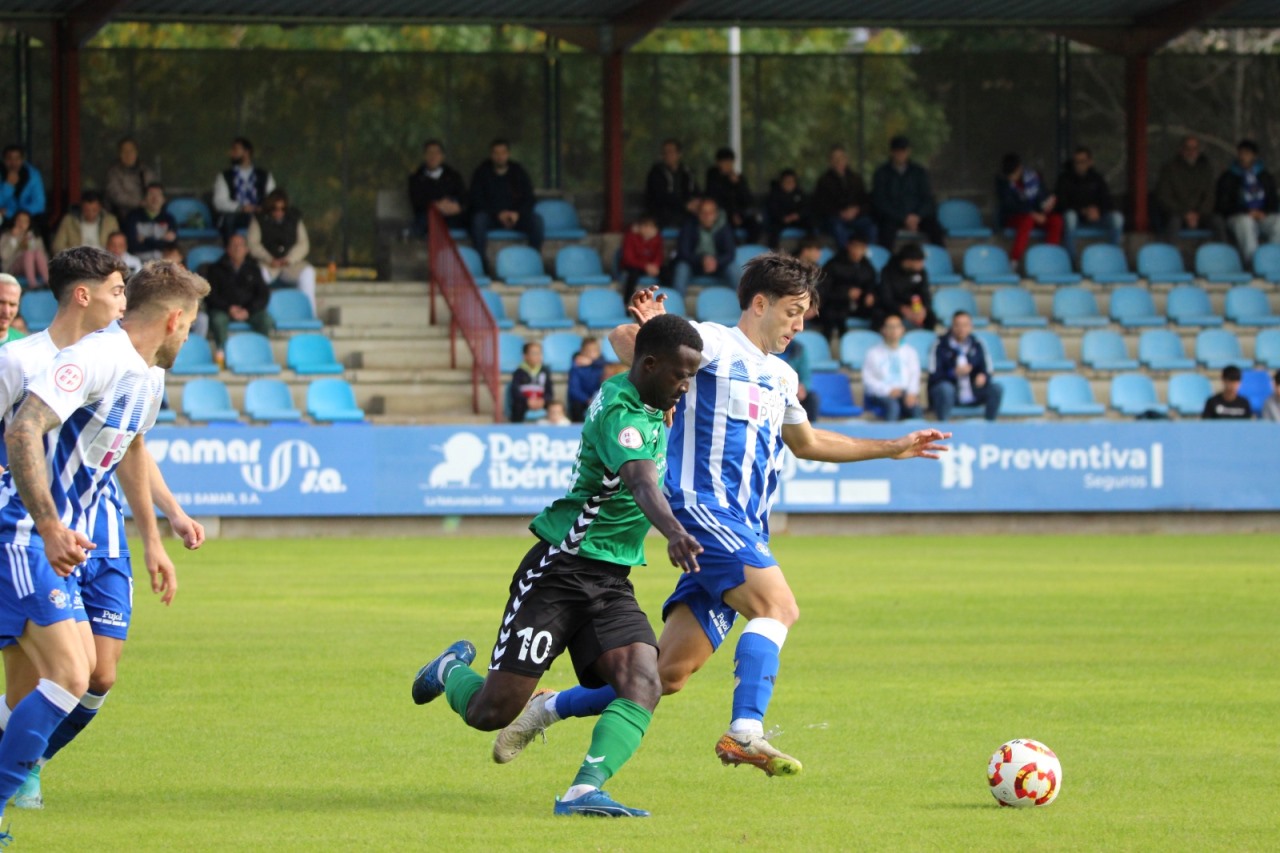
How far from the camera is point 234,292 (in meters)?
23.4

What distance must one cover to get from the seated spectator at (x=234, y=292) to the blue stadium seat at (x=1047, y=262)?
1116cm

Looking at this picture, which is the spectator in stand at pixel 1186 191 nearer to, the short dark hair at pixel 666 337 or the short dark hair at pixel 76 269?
the short dark hair at pixel 666 337

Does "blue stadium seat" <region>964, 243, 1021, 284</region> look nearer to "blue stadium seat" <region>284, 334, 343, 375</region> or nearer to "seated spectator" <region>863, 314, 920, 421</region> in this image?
"seated spectator" <region>863, 314, 920, 421</region>

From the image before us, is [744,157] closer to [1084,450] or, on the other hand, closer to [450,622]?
[1084,450]

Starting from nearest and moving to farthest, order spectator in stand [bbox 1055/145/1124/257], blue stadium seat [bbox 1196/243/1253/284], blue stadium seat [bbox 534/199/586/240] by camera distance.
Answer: blue stadium seat [bbox 534/199/586/240]
blue stadium seat [bbox 1196/243/1253/284]
spectator in stand [bbox 1055/145/1124/257]

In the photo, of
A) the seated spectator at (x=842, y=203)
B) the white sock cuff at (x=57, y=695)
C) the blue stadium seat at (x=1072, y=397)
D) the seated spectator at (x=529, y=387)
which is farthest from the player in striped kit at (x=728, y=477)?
the seated spectator at (x=842, y=203)

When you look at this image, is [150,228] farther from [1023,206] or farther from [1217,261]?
[1217,261]

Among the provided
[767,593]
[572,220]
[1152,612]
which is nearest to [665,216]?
[572,220]

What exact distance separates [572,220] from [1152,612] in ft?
52.1

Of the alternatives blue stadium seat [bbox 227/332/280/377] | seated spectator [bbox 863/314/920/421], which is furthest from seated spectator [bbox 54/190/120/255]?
seated spectator [bbox 863/314/920/421]

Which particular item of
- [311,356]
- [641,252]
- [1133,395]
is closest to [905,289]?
[1133,395]

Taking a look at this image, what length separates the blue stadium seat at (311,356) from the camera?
23.3 m

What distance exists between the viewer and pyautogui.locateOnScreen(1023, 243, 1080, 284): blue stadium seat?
89.3ft

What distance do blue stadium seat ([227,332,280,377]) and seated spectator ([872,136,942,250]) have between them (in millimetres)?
9072
